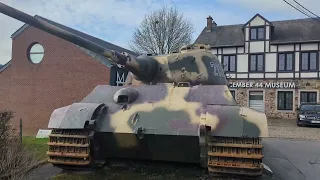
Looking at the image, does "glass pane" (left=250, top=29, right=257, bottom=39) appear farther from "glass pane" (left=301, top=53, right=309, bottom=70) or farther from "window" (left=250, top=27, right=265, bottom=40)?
"glass pane" (left=301, top=53, right=309, bottom=70)

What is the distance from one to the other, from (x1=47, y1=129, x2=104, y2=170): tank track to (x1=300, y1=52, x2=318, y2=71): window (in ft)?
87.3

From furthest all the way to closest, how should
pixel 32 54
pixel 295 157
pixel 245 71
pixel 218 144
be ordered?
pixel 245 71 → pixel 32 54 → pixel 295 157 → pixel 218 144

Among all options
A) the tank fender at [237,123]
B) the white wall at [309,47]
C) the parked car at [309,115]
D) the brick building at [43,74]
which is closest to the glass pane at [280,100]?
the white wall at [309,47]

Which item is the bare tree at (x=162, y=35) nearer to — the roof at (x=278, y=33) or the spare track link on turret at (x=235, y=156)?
the roof at (x=278, y=33)

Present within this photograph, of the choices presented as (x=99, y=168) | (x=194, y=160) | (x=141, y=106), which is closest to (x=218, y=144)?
(x=194, y=160)

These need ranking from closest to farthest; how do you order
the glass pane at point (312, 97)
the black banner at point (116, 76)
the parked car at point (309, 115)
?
1. the parked car at point (309, 115)
2. the black banner at point (116, 76)
3. the glass pane at point (312, 97)

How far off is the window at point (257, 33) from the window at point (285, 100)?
4814 millimetres

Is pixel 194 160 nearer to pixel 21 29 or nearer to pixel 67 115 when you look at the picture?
pixel 67 115

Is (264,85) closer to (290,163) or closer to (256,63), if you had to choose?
(256,63)

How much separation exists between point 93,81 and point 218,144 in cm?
2171

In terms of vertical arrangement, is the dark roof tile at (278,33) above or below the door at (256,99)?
above

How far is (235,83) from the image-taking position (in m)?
32.4

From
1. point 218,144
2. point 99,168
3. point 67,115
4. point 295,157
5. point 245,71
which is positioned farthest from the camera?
point 245,71

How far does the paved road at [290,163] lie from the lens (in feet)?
25.2
